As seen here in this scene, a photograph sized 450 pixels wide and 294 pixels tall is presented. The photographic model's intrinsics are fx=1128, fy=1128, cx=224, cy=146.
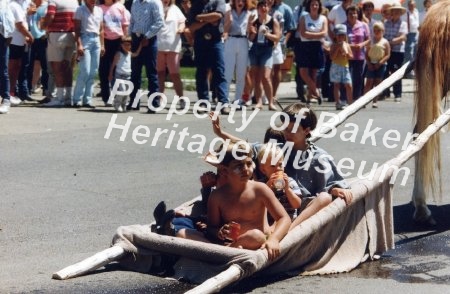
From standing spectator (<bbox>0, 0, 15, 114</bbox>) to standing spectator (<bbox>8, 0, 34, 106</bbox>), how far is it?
21.4 inches

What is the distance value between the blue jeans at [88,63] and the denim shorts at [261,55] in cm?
259

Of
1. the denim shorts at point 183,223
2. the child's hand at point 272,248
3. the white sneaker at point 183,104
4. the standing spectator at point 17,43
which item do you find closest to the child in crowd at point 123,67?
the white sneaker at point 183,104

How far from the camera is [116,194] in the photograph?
10328mm

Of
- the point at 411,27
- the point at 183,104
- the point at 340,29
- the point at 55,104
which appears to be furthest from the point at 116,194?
the point at 411,27

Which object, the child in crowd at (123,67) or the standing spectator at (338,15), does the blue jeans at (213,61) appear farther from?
the standing spectator at (338,15)

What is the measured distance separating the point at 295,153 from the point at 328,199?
20.1 inches

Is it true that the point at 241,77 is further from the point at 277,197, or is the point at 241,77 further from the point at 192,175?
the point at 277,197

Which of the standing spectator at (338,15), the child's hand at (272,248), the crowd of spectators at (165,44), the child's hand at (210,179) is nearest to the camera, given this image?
the child's hand at (272,248)

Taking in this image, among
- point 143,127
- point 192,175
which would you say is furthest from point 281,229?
point 143,127

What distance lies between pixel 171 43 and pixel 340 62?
307 centimetres

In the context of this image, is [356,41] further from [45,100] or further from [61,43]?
[45,100]

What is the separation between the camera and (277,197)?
7.75m

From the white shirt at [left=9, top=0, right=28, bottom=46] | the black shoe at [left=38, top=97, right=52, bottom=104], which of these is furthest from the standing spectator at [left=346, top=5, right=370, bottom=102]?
the white shirt at [left=9, top=0, right=28, bottom=46]

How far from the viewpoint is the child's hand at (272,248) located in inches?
268
